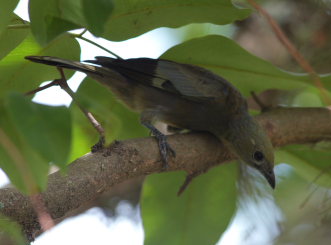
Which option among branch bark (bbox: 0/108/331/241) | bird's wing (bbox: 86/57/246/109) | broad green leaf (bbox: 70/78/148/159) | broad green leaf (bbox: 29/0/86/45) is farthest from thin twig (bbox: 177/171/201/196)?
broad green leaf (bbox: 29/0/86/45)

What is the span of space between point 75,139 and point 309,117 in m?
1.40

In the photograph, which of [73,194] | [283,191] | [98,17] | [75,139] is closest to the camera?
[98,17]

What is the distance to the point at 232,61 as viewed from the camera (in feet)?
9.23

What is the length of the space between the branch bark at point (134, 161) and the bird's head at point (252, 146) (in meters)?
0.07

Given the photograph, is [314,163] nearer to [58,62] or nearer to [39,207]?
[58,62]

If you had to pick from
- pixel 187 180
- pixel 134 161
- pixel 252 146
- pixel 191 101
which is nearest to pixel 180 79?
pixel 191 101

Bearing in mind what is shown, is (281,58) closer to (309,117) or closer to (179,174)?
(309,117)

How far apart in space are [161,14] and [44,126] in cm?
134

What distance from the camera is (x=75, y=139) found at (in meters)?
2.68

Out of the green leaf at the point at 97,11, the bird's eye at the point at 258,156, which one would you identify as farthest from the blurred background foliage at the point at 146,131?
the bird's eye at the point at 258,156

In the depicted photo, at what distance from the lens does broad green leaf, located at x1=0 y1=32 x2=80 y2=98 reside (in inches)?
92.4

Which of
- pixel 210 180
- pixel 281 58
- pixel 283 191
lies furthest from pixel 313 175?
pixel 281 58

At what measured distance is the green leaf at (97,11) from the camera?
1.35 meters

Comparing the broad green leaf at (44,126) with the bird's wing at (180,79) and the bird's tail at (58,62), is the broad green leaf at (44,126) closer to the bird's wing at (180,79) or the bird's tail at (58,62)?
the bird's tail at (58,62)
